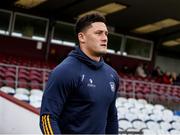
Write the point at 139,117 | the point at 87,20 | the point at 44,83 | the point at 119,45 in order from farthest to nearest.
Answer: the point at 119,45 < the point at 44,83 < the point at 139,117 < the point at 87,20

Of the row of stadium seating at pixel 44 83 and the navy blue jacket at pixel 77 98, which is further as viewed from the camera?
the row of stadium seating at pixel 44 83

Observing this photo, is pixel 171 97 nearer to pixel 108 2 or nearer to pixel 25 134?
pixel 108 2

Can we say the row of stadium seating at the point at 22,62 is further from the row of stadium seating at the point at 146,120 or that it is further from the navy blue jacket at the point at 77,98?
the navy blue jacket at the point at 77,98

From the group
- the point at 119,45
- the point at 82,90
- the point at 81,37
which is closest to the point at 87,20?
the point at 81,37

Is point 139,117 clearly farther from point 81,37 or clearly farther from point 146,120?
point 81,37

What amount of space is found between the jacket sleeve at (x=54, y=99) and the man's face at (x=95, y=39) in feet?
0.64

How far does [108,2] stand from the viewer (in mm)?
12109

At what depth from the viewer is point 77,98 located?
1817 millimetres

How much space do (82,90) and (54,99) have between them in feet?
0.46

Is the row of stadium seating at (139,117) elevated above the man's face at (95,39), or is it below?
below

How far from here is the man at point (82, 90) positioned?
1.77 meters

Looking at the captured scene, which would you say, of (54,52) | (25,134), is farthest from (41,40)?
(25,134)

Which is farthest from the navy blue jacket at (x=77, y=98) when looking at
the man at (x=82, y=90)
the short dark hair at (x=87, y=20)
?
the short dark hair at (x=87, y=20)

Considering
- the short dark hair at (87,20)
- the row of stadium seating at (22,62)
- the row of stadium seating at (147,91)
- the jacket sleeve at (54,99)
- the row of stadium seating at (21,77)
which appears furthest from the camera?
the row of stadium seating at (22,62)
